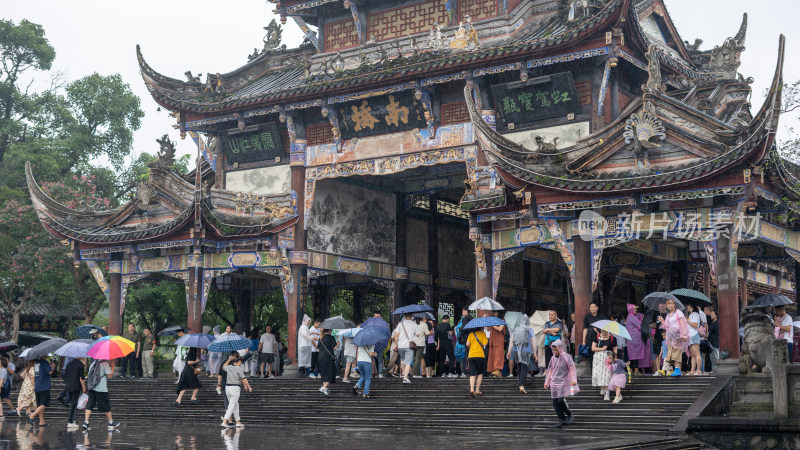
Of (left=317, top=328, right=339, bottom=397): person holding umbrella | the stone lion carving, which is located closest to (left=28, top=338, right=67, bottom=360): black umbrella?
(left=317, top=328, right=339, bottom=397): person holding umbrella

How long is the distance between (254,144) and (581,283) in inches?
432

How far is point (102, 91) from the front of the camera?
43.4 metres

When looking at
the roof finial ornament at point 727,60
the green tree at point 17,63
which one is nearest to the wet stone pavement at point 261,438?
the roof finial ornament at point 727,60

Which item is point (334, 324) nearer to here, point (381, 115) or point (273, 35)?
point (381, 115)

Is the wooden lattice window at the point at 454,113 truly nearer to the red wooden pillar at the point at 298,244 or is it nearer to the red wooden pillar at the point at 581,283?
the red wooden pillar at the point at 298,244

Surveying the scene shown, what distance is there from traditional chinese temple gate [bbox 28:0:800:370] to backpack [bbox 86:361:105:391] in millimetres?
7833

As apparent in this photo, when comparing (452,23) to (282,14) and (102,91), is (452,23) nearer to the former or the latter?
(282,14)

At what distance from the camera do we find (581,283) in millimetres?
18000

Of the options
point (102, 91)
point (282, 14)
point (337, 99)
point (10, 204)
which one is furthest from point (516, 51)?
point (102, 91)

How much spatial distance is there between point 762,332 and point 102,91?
35813 millimetres

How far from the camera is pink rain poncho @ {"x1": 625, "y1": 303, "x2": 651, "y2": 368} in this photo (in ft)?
54.1

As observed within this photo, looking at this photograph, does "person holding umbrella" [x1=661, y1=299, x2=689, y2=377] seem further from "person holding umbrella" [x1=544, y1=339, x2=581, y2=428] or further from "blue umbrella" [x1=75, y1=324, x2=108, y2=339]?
"blue umbrella" [x1=75, y1=324, x2=108, y2=339]

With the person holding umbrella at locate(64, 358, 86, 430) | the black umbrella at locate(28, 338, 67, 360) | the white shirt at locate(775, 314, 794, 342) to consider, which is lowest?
the person holding umbrella at locate(64, 358, 86, 430)

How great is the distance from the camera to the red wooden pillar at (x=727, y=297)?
54.1 feet
